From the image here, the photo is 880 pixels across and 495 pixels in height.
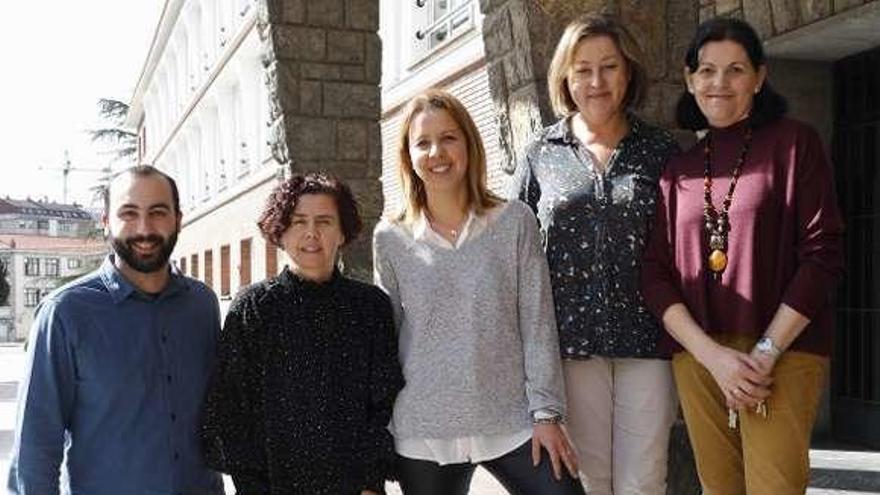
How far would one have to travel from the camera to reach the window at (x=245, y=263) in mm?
19547

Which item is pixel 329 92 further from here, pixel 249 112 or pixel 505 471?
pixel 249 112

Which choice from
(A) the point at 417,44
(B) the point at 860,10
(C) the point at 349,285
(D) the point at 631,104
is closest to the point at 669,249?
(D) the point at 631,104

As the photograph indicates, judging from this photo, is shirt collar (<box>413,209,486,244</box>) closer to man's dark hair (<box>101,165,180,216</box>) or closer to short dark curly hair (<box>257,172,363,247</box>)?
short dark curly hair (<box>257,172,363,247</box>)

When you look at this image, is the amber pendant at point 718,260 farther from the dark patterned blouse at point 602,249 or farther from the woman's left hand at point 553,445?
the woman's left hand at point 553,445

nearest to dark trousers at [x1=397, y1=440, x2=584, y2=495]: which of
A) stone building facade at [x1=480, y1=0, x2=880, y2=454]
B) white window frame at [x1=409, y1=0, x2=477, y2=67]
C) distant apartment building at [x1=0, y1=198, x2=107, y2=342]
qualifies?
stone building facade at [x1=480, y1=0, x2=880, y2=454]

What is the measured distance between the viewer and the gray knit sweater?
259cm

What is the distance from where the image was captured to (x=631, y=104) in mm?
2891

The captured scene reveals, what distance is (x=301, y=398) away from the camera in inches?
102

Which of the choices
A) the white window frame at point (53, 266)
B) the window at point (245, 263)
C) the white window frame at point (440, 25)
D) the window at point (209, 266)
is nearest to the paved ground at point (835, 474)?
the white window frame at point (440, 25)

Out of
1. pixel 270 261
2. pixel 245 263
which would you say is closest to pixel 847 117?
pixel 270 261

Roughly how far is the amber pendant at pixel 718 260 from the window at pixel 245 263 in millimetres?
17632

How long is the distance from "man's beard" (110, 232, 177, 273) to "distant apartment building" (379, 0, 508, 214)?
5797 mm

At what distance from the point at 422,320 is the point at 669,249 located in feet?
2.37

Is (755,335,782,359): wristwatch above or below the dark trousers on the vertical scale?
above
